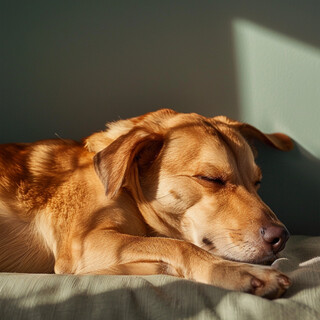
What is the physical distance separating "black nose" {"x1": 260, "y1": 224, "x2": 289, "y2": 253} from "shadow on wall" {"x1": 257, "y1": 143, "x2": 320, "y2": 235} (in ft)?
2.93

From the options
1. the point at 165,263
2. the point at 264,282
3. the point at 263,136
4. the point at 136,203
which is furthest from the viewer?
the point at 263,136

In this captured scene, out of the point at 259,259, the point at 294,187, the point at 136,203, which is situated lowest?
the point at 294,187

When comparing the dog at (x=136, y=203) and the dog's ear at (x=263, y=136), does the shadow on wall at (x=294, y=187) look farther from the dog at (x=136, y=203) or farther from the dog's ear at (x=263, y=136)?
the dog at (x=136, y=203)

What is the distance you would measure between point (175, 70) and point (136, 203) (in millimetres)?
963

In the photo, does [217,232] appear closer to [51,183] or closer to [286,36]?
[51,183]

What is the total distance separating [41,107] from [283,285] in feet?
5.93

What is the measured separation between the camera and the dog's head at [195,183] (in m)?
1.90

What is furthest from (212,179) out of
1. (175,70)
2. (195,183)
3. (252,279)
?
(175,70)

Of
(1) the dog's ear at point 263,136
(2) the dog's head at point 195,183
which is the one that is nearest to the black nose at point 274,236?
(2) the dog's head at point 195,183

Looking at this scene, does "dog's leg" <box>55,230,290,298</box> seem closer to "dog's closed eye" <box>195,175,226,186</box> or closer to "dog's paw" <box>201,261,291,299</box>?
"dog's paw" <box>201,261,291,299</box>

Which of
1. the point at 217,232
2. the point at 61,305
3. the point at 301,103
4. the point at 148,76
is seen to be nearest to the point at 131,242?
the point at 217,232

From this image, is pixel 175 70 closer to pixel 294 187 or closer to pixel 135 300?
pixel 294 187

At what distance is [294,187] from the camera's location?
2.75 metres

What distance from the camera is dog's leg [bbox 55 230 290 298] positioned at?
1.50m
